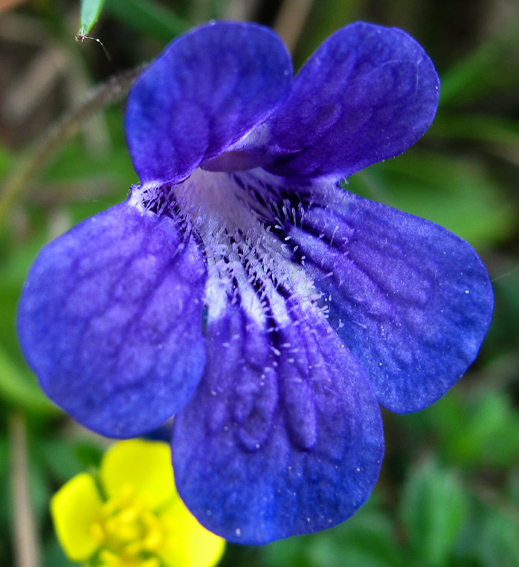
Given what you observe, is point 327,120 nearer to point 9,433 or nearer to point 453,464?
point 453,464

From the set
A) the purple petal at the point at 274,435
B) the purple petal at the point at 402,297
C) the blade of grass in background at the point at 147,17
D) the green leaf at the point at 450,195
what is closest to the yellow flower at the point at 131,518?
the purple petal at the point at 274,435

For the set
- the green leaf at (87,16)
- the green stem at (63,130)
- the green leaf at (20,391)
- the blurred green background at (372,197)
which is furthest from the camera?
the green leaf at (20,391)

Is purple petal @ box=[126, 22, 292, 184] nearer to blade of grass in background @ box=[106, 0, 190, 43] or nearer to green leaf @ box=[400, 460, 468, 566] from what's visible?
blade of grass in background @ box=[106, 0, 190, 43]

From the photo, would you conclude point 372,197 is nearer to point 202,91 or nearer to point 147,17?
point 147,17

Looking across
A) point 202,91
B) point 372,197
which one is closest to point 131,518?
point 202,91

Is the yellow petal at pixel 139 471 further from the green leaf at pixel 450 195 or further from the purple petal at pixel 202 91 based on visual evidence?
the green leaf at pixel 450 195

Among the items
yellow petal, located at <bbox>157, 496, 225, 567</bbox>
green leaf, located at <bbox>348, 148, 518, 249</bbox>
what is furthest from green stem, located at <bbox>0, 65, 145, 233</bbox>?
green leaf, located at <bbox>348, 148, 518, 249</bbox>
